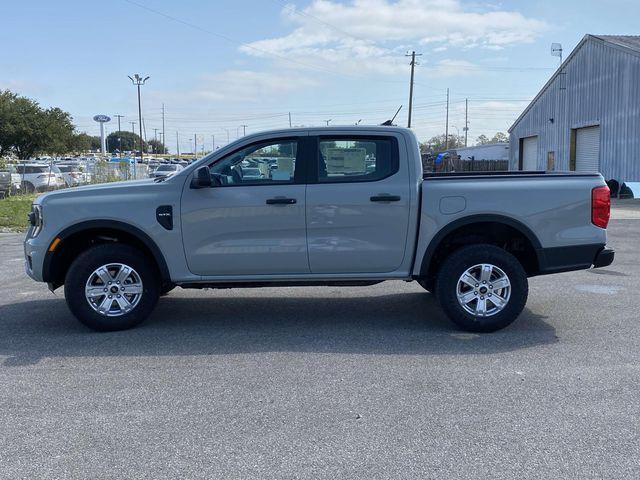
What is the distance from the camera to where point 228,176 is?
6.20 m

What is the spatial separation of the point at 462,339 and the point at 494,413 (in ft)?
5.88

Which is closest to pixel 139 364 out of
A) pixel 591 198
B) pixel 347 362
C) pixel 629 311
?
pixel 347 362

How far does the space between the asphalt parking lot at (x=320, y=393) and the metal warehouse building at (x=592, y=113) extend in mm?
22297

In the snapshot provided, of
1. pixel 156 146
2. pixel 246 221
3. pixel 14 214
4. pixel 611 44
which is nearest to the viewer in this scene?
pixel 246 221

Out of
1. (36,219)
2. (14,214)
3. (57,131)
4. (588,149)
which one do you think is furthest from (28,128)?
(36,219)

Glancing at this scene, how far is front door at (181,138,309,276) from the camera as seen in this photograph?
239 inches

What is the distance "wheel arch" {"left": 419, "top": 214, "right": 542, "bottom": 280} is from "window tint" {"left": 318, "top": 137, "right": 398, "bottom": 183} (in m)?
0.80

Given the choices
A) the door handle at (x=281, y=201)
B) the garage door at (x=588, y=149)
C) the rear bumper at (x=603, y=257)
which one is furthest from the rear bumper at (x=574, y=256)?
the garage door at (x=588, y=149)

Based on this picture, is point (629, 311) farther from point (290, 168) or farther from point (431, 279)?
point (290, 168)

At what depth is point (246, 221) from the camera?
609 cm

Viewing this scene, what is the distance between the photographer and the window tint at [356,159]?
620cm

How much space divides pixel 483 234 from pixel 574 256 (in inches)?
34.6

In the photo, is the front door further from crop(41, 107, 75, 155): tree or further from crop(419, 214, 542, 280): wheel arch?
crop(41, 107, 75, 155): tree

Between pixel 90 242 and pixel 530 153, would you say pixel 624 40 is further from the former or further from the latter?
pixel 90 242
